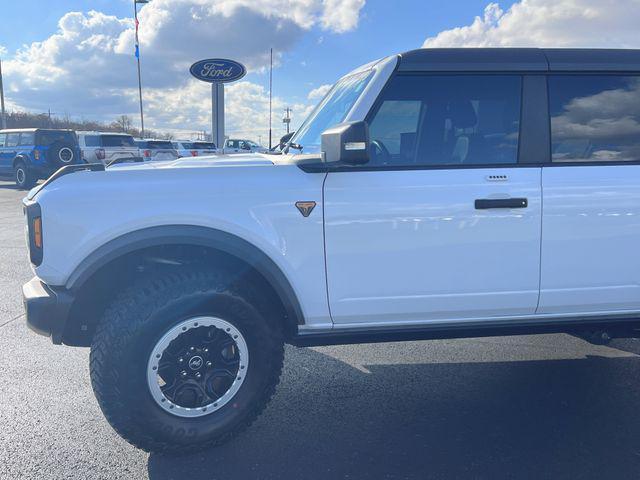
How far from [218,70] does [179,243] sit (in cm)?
1394

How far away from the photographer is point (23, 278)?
6188mm

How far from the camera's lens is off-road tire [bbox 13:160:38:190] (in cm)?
1820

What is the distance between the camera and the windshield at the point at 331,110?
317 cm

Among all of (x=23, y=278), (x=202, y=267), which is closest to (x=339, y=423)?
(x=202, y=267)

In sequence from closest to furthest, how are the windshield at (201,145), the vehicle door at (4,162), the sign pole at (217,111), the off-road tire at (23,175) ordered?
1. the sign pole at (217,111)
2. the off-road tire at (23,175)
3. the vehicle door at (4,162)
4. the windshield at (201,145)

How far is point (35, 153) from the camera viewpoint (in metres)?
17.9

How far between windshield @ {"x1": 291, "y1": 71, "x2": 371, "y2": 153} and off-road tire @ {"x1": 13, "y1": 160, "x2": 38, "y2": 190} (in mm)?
17501

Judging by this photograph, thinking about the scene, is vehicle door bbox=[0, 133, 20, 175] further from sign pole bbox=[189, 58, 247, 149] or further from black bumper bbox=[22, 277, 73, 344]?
black bumper bbox=[22, 277, 73, 344]

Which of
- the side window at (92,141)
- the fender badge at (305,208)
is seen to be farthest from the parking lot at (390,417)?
the side window at (92,141)

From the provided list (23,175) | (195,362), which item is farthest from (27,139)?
(195,362)

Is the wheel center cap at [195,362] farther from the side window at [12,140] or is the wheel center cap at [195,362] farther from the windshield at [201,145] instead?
the windshield at [201,145]

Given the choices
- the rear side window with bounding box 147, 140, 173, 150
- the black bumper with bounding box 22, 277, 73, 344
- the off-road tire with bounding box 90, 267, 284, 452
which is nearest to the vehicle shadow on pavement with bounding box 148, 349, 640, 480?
the off-road tire with bounding box 90, 267, 284, 452

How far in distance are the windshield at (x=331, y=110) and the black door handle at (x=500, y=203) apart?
939 mm

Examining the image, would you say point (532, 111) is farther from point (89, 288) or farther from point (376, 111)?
point (89, 288)
